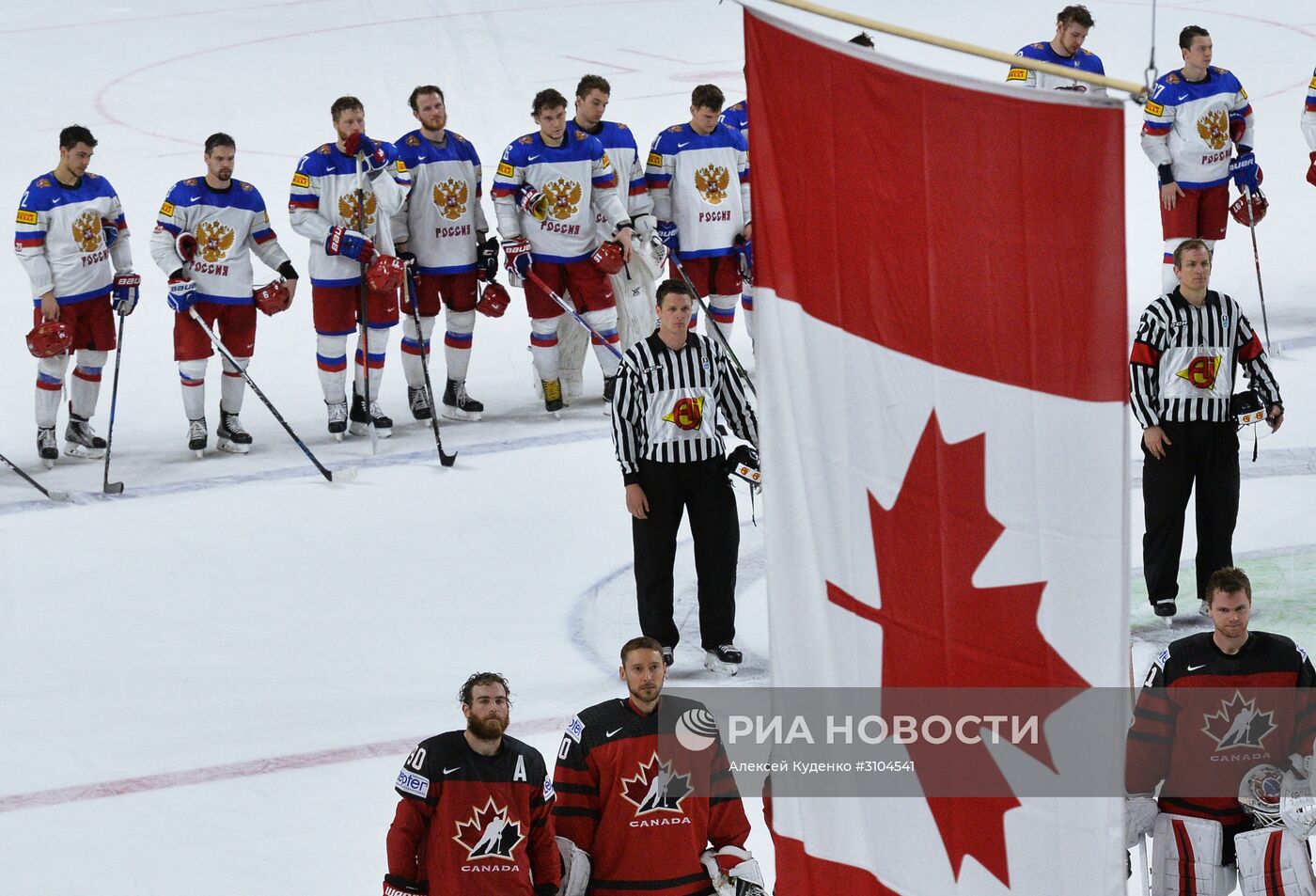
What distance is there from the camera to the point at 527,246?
9.12m

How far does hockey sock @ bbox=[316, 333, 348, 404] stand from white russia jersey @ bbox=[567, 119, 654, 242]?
144 cm

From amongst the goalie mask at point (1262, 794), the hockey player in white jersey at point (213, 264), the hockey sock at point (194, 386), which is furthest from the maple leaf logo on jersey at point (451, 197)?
the goalie mask at point (1262, 794)

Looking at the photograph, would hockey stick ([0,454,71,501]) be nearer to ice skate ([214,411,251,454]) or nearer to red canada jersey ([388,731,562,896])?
ice skate ([214,411,251,454])

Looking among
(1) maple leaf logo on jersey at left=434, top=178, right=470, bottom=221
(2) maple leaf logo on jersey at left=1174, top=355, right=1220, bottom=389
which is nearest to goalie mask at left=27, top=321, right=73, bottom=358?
(1) maple leaf logo on jersey at left=434, top=178, right=470, bottom=221

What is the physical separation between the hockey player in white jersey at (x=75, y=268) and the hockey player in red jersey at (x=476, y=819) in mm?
4914

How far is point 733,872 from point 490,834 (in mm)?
591

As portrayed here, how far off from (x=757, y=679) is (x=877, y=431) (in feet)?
11.8

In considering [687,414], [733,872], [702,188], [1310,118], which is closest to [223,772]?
[687,414]

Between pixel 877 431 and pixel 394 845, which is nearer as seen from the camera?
pixel 877 431

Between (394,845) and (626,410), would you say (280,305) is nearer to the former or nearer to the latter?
(626,410)

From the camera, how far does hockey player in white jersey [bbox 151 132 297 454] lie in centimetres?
862

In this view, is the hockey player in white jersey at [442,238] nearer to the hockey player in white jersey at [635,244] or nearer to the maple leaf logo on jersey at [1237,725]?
the hockey player in white jersey at [635,244]

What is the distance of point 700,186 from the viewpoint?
31.1ft

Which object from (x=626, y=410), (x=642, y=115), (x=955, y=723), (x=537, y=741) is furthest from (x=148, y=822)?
(x=642, y=115)
